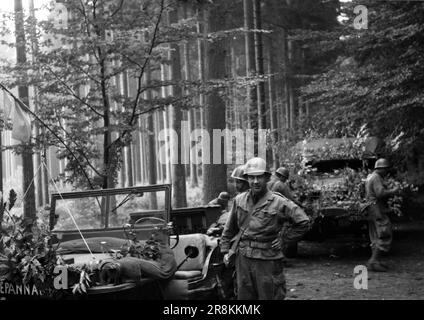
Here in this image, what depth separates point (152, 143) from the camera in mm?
21672

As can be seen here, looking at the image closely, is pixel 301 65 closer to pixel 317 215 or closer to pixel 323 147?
pixel 323 147

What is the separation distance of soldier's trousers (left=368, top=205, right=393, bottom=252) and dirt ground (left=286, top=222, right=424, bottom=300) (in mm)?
426

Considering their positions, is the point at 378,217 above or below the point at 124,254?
below

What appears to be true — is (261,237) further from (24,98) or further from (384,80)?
(24,98)

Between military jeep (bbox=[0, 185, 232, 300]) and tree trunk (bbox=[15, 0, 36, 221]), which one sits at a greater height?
tree trunk (bbox=[15, 0, 36, 221])

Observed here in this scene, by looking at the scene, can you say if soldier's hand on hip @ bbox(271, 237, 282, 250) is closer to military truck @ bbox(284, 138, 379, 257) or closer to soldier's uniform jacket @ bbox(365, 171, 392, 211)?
soldier's uniform jacket @ bbox(365, 171, 392, 211)

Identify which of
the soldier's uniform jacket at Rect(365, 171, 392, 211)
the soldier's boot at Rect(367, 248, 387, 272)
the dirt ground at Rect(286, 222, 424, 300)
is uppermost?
the soldier's uniform jacket at Rect(365, 171, 392, 211)

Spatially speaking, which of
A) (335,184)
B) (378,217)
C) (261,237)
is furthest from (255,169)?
(335,184)

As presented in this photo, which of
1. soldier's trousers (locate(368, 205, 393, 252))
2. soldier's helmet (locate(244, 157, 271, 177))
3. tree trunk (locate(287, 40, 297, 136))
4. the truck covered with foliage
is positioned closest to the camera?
soldier's helmet (locate(244, 157, 271, 177))

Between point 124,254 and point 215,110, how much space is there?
8.27m

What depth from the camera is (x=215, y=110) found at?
539 inches

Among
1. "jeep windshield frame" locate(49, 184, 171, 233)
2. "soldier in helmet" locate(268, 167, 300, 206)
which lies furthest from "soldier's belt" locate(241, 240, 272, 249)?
"soldier in helmet" locate(268, 167, 300, 206)

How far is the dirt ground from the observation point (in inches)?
301
